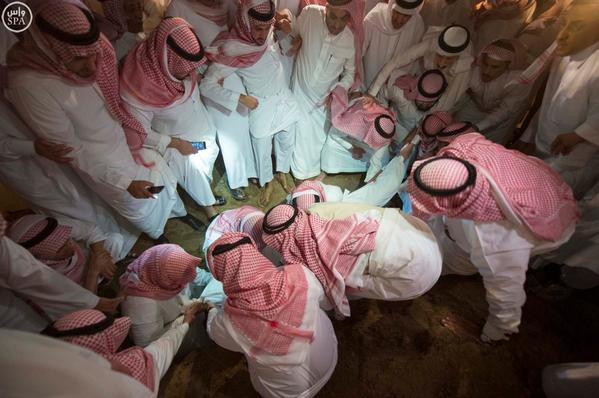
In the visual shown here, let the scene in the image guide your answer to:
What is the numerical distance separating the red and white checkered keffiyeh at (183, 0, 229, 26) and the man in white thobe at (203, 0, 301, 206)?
0.57ft

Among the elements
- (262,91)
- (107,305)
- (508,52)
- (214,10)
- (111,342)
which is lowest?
(107,305)

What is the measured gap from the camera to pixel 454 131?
286 cm

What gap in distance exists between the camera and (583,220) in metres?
2.44

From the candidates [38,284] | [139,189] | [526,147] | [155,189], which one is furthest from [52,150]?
[526,147]

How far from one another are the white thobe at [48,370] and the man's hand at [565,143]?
309cm

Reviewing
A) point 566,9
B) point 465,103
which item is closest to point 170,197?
point 465,103

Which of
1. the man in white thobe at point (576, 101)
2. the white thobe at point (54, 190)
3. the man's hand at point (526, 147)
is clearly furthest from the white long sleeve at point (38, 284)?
the man's hand at point (526, 147)

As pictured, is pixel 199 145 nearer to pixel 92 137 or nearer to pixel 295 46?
pixel 92 137

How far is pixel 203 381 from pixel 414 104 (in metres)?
3.04

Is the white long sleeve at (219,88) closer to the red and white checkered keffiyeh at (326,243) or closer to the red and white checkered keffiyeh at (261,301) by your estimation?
the red and white checkered keffiyeh at (326,243)

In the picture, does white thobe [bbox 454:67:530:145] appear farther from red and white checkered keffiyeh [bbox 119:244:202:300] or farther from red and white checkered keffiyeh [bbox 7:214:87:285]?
red and white checkered keffiyeh [bbox 7:214:87:285]

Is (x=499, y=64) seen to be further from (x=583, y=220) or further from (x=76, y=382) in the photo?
(x=76, y=382)

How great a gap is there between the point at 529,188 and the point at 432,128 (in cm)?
137

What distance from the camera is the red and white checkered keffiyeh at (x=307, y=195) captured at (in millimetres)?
2689
